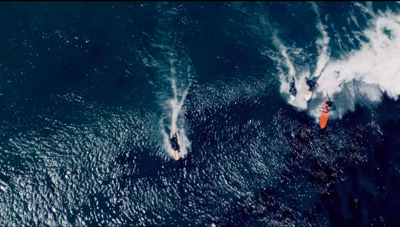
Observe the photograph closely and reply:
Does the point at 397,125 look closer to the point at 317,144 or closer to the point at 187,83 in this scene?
the point at 317,144

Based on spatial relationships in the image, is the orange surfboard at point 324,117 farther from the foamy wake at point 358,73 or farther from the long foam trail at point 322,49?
the long foam trail at point 322,49

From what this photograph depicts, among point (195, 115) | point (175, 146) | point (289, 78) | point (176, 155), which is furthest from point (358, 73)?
point (176, 155)

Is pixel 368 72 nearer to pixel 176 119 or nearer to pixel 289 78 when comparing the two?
pixel 289 78

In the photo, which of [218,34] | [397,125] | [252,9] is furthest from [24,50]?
[397,125]

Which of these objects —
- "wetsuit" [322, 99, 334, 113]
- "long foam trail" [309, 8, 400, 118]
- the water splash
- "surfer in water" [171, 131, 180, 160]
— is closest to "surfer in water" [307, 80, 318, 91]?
"long foam trail" [309, 8, 400, 118]

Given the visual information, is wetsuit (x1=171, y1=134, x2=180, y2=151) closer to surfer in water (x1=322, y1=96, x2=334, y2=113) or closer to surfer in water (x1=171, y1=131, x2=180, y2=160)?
surfer in water (x1=171, y1=131, x2=180, y2=160)

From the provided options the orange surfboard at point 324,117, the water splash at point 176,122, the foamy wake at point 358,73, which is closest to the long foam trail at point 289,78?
the foamy wake at point 358,73
